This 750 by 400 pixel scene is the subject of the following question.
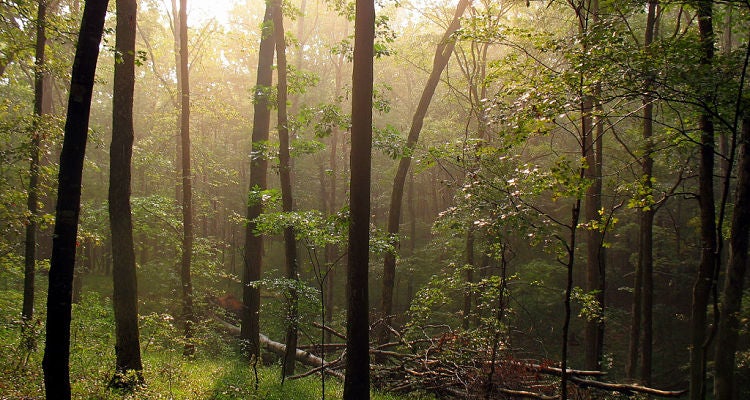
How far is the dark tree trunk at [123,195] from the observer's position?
7.53 m

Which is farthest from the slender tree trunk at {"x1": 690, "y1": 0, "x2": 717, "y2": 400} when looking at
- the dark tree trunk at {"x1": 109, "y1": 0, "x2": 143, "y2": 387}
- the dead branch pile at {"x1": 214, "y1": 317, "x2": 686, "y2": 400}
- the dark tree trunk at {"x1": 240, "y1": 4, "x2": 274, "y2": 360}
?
the dark tree trunk at {"x1": 109, "y1": 0, "x2": 143, "y2": 387}

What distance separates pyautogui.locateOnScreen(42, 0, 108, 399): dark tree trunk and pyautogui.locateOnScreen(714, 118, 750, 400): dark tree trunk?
390 inches

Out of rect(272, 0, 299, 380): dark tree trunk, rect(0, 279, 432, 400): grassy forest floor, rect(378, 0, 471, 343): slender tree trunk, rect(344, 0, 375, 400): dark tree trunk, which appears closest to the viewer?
rect(344, 0, 375, 400): dark tree trunk

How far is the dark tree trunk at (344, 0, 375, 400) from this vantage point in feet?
20.9

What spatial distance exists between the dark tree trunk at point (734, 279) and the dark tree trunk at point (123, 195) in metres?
10.3

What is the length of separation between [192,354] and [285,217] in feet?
19.0

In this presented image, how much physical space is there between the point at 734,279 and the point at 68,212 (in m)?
10.2

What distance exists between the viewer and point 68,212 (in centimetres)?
459

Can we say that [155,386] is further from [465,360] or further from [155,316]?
[465,360]

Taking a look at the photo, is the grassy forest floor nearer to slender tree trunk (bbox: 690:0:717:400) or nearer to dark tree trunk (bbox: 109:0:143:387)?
dark tree trunk (bbox: 109:0:143:387)

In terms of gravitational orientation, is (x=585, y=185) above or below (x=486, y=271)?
above

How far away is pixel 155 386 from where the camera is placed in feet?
25.1

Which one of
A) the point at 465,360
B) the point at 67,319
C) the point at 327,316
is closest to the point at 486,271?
the point at 327,316

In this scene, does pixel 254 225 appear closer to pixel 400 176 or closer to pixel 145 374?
pixel 400 176
